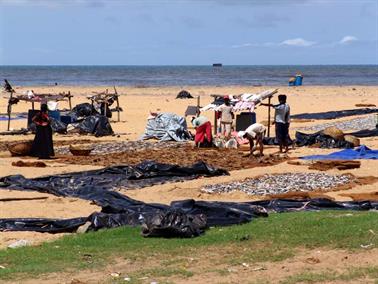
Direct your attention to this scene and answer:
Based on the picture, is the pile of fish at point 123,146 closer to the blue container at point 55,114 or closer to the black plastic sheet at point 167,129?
the black plastic sheet at point 167,129

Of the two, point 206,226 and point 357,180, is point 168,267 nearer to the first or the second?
point 206,226

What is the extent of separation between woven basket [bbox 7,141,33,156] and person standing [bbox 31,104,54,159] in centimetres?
26

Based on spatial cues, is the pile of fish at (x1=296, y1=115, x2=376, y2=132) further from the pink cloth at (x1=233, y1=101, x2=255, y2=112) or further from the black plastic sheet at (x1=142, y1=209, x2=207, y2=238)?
the black plastic sheet at (x1=142, y1=209, x2=207, y2=238)

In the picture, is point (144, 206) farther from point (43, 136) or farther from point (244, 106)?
point (244, 106)

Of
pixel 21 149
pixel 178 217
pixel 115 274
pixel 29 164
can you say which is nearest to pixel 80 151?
pixel 21 149

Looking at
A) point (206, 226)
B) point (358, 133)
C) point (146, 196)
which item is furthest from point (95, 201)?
point (358, 133)

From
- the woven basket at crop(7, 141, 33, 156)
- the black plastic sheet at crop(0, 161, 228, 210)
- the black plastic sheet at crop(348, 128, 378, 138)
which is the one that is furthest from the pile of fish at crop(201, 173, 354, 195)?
the black plastic sheet at crop(348, 128, 378, 138)

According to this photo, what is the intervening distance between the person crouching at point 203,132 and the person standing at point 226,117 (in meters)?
0.99

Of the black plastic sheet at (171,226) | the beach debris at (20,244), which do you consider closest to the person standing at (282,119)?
the black plastic sheet at (171,226)

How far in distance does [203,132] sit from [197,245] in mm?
11979

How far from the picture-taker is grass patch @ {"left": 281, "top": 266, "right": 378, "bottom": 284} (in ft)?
25.8

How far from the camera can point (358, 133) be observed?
24.3 m

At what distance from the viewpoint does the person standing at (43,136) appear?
19.6 meters

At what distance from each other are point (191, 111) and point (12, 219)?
600 inches
